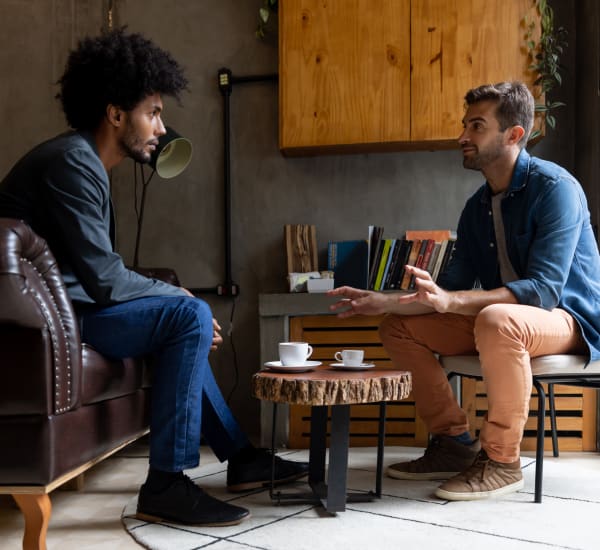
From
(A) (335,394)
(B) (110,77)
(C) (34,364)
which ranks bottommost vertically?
(A) (335,394)

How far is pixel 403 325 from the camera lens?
2314mm

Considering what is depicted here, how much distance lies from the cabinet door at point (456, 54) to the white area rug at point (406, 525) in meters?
1.59

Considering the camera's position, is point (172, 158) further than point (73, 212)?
Yes

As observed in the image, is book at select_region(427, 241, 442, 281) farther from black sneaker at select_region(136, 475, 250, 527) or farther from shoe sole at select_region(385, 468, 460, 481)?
black sneaker at select_region(136, 475, 250, 527)

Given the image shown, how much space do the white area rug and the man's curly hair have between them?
1.19 m

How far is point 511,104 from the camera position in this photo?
91.0 inches

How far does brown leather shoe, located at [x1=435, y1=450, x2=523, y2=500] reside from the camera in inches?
78.5

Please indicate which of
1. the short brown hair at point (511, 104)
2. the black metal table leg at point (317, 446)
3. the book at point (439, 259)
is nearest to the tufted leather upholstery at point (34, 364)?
the black metal table leg at point (317, 446)

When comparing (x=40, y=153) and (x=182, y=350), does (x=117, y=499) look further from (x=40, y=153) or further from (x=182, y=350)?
(x=40, y=153)

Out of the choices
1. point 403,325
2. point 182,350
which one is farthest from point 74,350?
point 403,325

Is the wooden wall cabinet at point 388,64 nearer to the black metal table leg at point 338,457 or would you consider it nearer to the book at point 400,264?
the book at point 400,264

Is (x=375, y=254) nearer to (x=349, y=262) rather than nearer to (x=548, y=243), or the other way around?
(x=349, y=262)

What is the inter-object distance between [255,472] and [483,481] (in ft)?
2.27

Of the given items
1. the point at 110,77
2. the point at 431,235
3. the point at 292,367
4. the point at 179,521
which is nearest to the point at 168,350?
the point at 292,367
